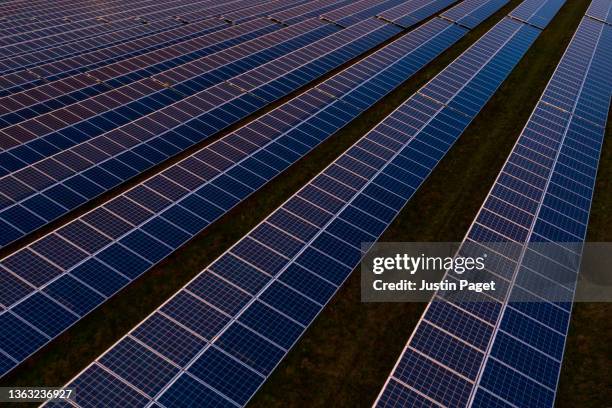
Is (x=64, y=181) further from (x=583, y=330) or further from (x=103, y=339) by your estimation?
(x=583, y=330)

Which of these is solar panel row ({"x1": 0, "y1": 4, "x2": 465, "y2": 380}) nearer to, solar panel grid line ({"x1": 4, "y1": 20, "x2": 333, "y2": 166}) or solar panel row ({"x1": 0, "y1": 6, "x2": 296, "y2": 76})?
solar panel grid line ({"x1": 4, "y1": 20, "x2": 333, "y2": 166})

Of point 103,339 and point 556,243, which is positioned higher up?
point 556,243

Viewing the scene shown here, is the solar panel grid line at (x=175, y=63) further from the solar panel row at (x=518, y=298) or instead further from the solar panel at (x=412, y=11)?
the solar panel row at (x=518, y=298)

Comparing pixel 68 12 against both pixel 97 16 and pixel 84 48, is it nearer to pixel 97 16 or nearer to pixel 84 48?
pixel 97 16

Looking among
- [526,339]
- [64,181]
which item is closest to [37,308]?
[64,181]

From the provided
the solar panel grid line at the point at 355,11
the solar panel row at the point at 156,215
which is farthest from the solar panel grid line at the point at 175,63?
the solar panel row at the point at 156,215

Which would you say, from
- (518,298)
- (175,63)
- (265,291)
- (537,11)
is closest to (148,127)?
(175,63)

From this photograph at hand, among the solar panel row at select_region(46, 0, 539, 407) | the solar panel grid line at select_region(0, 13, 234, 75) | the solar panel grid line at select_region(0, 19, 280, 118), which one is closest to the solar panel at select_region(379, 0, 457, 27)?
the solar panel grid line at select_region(0, 19, 280, 118)
